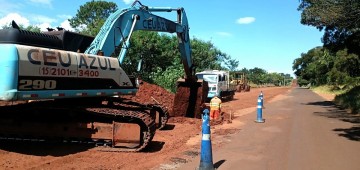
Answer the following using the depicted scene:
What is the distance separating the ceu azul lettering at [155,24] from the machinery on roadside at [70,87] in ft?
3.60

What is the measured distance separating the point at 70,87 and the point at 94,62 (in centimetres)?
92

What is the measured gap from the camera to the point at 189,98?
1688 centimetres

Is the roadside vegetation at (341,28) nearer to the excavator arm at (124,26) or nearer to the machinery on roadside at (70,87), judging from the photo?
the excavator arm at (124,26)

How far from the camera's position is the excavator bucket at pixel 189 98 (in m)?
16.7

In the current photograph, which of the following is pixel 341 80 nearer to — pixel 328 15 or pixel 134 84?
pixel 328 15

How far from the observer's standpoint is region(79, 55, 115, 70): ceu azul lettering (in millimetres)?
8781

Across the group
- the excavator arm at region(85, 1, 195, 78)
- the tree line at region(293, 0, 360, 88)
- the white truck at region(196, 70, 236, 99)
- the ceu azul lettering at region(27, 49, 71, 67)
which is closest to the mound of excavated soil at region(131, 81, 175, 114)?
the excavator arm at region(85, 1, 195, 78)

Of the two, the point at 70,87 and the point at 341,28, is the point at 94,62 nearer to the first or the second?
the point at 70,87

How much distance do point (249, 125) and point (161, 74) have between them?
18709 mm

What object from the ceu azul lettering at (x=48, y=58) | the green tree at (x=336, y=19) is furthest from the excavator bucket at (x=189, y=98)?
Result: the ceu azul lettering at (x=48, y=58)

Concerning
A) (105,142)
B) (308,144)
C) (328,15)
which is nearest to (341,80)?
(328,15)

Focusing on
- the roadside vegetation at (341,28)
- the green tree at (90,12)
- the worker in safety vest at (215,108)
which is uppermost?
the green tree at (90,12)

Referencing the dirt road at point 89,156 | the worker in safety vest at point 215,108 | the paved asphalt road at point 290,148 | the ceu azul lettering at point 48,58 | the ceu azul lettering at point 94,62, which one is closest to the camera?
the ceu azul lettering at point 48,58

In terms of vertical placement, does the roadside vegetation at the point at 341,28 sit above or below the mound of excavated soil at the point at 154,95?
above
